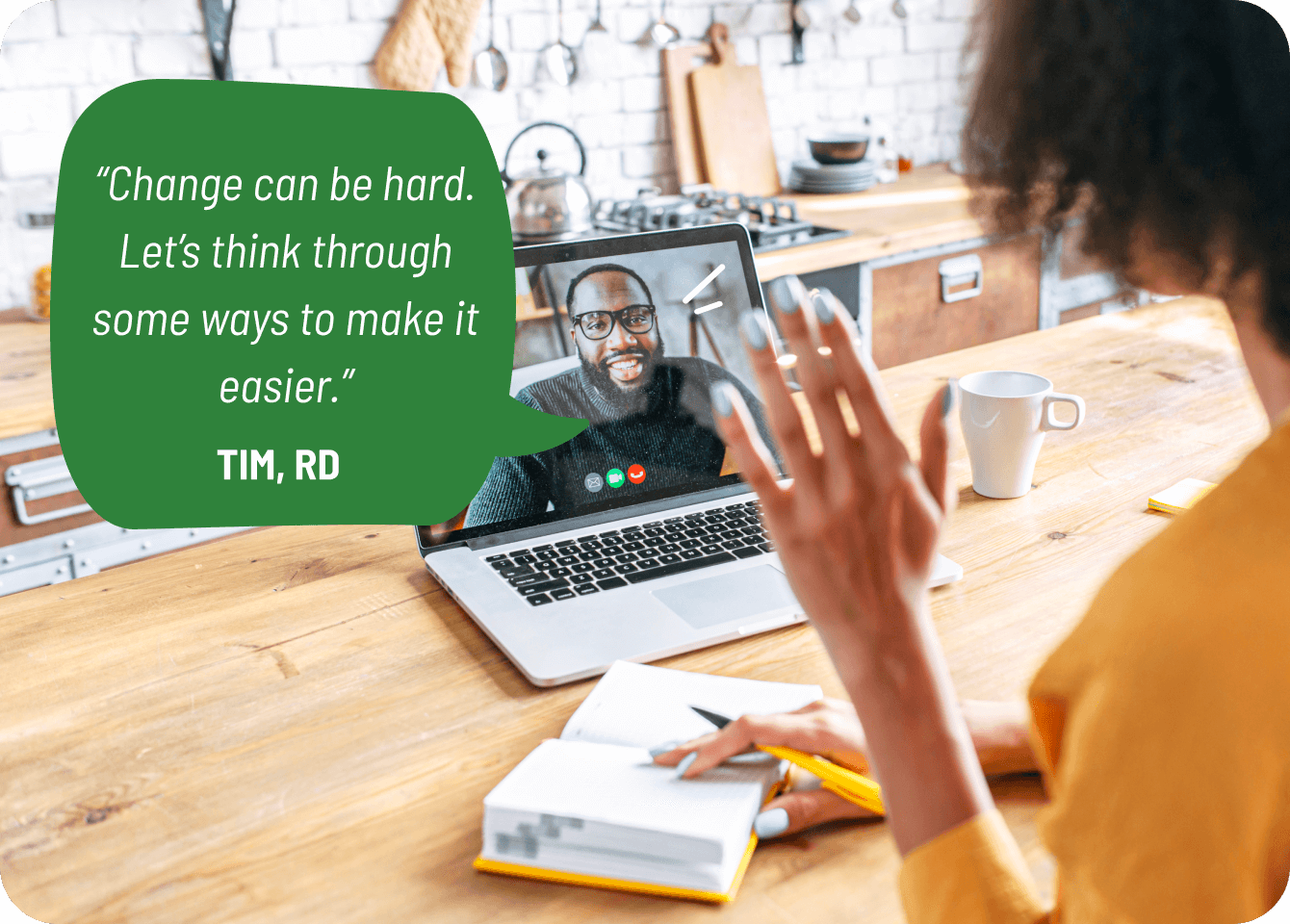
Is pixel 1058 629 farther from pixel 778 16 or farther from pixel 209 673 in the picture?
pixel 778 16

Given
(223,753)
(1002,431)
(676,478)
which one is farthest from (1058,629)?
(223,753)

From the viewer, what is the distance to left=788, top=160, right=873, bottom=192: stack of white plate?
9.85ft

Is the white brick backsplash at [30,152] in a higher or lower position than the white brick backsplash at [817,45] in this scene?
lower

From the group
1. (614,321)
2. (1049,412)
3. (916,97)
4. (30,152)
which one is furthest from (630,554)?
(916,97)

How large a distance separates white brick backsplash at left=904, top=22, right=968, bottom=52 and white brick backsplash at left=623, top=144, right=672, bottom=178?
3.33ft

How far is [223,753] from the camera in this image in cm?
74

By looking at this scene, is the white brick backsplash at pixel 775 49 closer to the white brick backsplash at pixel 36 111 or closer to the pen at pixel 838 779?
the white brick backsplash at pixel 36 111

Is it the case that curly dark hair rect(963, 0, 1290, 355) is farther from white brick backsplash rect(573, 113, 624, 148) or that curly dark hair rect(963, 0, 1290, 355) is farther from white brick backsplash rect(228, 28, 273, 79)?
white brick backsplash rect(573, 113, 624, 148)

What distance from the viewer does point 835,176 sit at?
9.86 feet

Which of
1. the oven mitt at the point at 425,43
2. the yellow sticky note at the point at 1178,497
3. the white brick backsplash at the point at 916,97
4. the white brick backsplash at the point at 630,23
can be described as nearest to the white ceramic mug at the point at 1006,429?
the yellow sticky note at the point at 1178,497

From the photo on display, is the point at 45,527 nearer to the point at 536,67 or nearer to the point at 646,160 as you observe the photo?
the point at 536,67

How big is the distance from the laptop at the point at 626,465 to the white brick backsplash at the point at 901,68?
2.50m

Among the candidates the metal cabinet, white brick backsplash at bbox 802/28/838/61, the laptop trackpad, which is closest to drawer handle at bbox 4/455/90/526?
the metal cabinet

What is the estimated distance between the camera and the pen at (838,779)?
2.15 feet
